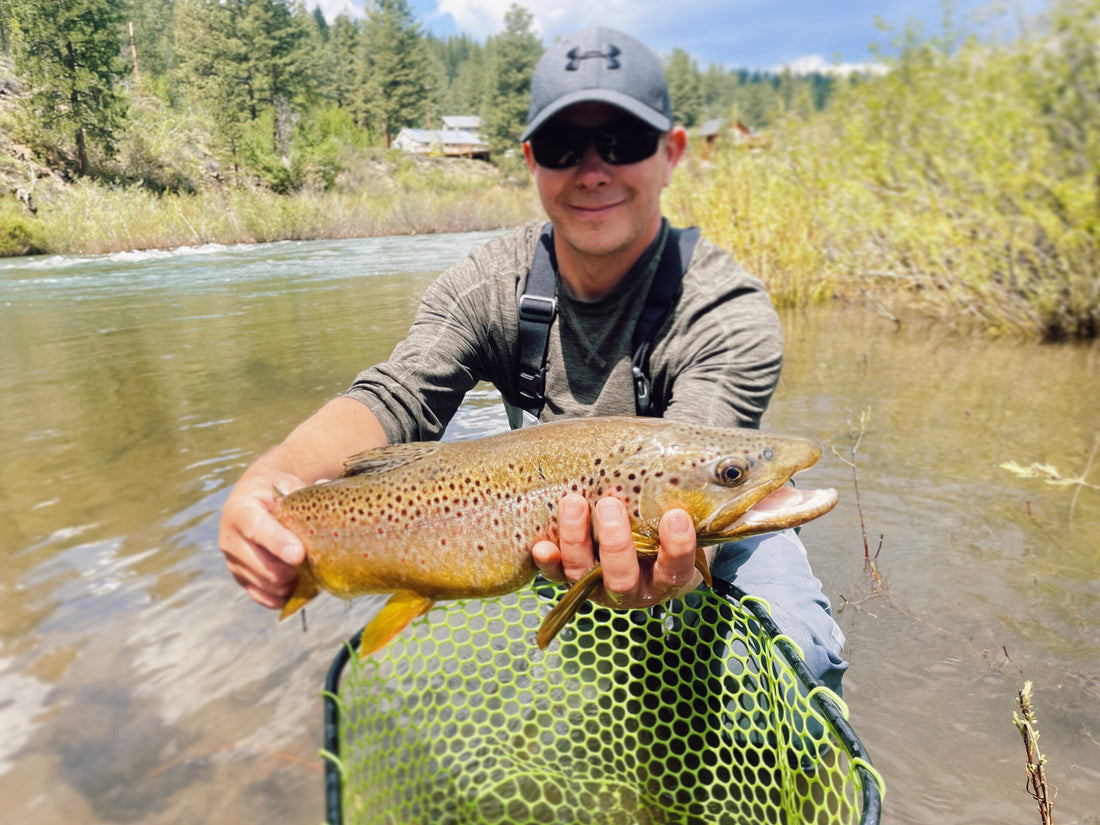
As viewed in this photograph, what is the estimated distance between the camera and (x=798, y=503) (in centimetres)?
172

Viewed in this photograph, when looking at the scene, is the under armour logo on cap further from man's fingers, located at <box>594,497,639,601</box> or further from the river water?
the river water

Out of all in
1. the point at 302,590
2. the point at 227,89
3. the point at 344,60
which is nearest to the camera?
the point at 302,590

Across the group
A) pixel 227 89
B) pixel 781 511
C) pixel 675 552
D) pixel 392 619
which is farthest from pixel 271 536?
pixel 227 89

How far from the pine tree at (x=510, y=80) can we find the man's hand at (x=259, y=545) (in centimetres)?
7372

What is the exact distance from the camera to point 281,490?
209cm

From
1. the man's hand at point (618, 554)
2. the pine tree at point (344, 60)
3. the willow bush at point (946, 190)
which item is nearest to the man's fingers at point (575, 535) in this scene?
the man's hand at point (618, 554)

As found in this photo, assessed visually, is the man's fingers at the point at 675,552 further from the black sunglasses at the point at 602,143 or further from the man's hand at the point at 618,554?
the black sunglasses at the point at 602,143

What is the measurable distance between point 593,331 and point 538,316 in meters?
0.24

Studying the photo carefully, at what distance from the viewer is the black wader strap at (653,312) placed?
109 inches

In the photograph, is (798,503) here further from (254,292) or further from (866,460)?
(254,292)

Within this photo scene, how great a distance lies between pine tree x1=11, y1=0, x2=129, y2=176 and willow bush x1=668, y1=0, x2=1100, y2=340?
37.4 meters

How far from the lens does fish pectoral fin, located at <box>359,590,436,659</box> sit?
186cm

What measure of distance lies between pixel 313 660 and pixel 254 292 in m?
13.7

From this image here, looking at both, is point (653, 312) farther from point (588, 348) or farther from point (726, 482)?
point (726, 482)
